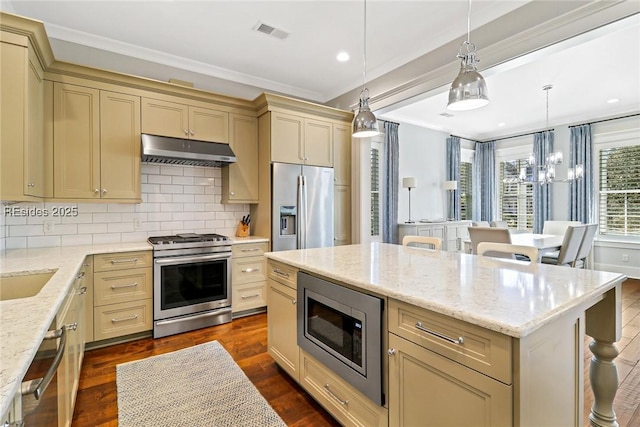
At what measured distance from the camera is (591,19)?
2.19 meters

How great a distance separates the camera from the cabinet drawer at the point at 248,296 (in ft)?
11.7

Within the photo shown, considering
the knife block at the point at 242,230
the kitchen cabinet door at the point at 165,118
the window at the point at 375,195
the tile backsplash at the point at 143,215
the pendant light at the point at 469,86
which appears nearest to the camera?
the pendant light at the point at 469,86

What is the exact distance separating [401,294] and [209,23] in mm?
2953

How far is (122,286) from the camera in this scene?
9.66ft

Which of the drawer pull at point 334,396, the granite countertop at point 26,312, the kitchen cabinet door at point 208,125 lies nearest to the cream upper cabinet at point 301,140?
the kitchen cabinet door at point 208,125

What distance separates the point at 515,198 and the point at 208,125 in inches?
275

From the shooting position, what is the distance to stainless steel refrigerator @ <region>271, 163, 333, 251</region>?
3730 mm

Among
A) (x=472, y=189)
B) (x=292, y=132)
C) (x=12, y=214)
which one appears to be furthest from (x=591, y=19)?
(x=472, y=189)

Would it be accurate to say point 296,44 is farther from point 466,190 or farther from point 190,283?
point 466,190

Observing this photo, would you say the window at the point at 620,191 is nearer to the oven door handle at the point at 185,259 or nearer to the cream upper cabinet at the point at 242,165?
the cream upper cabinet at the point at 242,165

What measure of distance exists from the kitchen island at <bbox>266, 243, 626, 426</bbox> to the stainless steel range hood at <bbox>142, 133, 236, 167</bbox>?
2130 mm

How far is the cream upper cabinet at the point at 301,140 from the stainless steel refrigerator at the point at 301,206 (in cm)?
12

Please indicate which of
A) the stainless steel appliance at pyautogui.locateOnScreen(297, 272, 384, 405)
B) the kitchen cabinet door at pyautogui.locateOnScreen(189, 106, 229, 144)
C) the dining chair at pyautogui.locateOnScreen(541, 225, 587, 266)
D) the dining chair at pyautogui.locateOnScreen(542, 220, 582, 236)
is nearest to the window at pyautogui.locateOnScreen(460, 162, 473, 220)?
the dining chair at pyautogui.locateOnScreen(542, 220, 582, 236)

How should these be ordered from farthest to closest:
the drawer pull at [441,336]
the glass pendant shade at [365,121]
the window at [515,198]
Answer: the window at [515,198], the glass pendant shade at [365,121], the drawer pull at [441,336]
